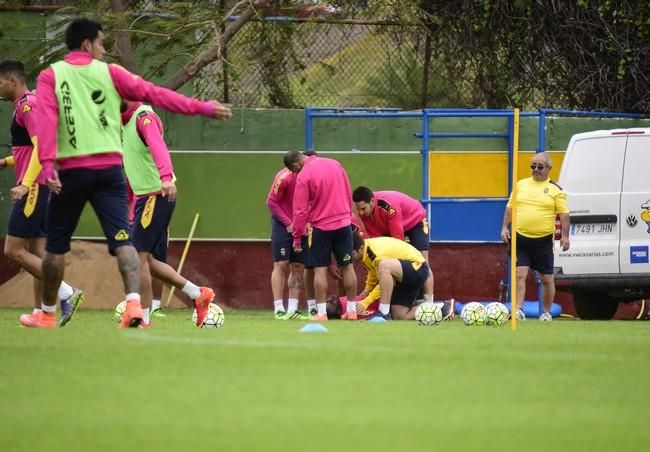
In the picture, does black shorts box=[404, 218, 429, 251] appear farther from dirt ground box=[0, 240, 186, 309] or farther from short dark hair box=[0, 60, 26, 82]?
short dark hair box=[0, 60, 26, 82]

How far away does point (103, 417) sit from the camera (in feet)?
20.9

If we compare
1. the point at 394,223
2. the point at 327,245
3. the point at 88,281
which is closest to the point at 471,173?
the point at 394,223

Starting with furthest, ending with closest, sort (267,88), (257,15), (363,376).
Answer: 1. (267,88)
2. (257,15)
3. (363,376)

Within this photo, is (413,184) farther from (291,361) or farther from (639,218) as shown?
(291,361)

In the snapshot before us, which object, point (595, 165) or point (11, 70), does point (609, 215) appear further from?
point (11, 70)

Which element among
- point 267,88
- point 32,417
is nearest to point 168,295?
point 267,88

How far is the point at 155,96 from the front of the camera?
10586 mm

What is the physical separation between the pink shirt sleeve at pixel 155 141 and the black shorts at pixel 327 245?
3868mm

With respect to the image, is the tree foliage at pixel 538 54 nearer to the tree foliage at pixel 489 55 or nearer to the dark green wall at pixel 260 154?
the tree foliage at pixel 489 55

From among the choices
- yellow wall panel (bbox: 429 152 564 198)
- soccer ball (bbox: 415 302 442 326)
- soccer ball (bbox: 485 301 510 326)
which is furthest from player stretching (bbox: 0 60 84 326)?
yellow wall panel (bbox: 429 152 564 198)

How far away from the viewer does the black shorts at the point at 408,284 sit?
54.5 feet

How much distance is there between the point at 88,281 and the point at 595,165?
7364 mm

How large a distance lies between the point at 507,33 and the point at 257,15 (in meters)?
4.31

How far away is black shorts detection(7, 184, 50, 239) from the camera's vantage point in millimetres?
13008
